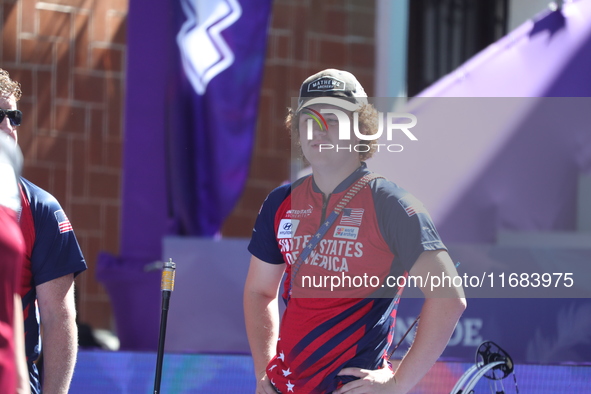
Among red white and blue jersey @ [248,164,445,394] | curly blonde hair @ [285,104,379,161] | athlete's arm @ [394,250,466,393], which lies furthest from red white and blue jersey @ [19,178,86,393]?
athlete's arm @ [394,250,466,393]

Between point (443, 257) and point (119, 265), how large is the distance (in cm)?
314

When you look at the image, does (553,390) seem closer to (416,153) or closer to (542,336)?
(542,336)

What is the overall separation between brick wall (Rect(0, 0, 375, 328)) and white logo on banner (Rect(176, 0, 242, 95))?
2070 millimetres

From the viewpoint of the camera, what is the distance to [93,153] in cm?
632

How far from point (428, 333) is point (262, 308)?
0.59m

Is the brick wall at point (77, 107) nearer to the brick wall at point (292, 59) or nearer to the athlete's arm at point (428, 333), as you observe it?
the brick wall at point (292, 59)

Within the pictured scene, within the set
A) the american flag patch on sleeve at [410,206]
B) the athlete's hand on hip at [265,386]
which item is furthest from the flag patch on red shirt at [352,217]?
the athlete's hand on hip at [265,386]

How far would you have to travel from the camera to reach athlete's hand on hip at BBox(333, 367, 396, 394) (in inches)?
80.4

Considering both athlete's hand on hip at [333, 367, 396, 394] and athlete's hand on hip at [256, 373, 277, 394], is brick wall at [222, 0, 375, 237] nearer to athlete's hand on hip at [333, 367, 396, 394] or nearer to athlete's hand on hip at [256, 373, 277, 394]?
athlete's hand on hip at [256, 373, 277, 394]

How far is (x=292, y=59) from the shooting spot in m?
6.84

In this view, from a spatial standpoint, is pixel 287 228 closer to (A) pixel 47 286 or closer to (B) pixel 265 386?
(B) pixel 265 386

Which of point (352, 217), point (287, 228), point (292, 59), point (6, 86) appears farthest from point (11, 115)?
point (292, 59)

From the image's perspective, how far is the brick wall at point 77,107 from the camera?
6.08 m

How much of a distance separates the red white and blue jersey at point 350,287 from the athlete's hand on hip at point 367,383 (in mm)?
27
